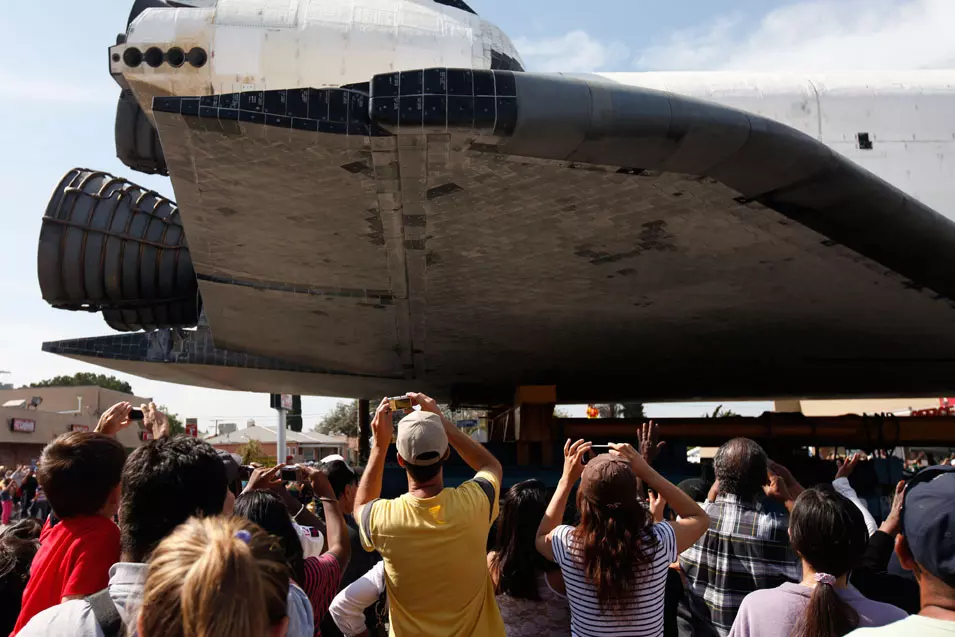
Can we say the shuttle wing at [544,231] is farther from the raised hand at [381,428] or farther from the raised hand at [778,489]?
the raised hand at [778,489]

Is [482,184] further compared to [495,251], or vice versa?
[495,251]

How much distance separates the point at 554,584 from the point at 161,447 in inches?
59.4

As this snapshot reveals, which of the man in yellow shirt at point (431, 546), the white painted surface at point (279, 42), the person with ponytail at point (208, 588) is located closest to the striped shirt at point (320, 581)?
the man in yellow shirt at point (431, 546)

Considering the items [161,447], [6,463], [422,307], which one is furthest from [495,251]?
[6,463]

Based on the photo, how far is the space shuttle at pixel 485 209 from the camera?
421cm

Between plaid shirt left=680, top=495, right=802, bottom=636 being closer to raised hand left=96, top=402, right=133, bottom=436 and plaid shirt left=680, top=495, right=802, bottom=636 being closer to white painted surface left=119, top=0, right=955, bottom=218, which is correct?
raised hand left=96, top=402, right=133, bottom=436

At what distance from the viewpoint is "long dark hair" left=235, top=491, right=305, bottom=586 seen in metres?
2.43

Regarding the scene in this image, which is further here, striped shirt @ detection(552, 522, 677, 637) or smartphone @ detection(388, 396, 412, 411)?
smartphone @ detection(388, 396, 412, 411)

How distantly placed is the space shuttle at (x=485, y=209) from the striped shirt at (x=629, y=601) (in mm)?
2364

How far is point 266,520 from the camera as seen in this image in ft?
8.20

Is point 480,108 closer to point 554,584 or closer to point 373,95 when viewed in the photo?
point 373,95

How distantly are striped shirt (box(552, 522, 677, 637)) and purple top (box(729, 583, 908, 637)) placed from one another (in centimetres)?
33

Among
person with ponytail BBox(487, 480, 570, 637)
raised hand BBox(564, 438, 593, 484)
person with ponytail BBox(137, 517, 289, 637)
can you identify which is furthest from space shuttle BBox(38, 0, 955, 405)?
person with ponytail BBox(137, 517, 289, 637)

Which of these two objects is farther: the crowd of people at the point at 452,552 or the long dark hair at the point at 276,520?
the long dark hair at the point at 276,520
